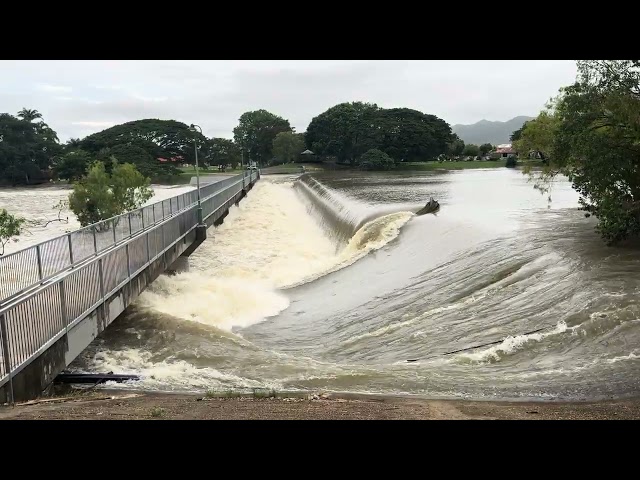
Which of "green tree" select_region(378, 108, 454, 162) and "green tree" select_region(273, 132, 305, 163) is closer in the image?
"green tree" select_region(378, 108, 454, 162)

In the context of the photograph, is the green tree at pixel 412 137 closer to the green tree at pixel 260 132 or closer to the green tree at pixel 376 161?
the green tree at pixel 376 161

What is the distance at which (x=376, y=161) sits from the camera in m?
83.2

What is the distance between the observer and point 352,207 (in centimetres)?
2750

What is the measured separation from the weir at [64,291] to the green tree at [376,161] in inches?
2731

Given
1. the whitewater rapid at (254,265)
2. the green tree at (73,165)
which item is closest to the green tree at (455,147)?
the green tree at (73,165)

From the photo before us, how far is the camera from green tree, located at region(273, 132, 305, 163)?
113m

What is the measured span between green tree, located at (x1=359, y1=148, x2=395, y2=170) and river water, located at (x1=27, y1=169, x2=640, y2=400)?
63470 millimetres

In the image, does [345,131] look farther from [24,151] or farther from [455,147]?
[24,151]

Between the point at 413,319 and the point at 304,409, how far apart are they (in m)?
6.01

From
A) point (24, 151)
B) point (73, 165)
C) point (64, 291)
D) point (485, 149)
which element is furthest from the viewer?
point (485, 149)

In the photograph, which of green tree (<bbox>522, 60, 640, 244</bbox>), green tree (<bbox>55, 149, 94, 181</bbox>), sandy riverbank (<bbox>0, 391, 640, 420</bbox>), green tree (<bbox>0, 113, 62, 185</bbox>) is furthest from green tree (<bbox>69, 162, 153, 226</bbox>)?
green tree (<bbox>0, 113, 62, 185</bbox>)

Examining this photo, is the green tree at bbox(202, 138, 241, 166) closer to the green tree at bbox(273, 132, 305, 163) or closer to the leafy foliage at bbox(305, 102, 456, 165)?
the green tree at bbox(273, 132, 305, 163)

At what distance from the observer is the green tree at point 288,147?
113 metres

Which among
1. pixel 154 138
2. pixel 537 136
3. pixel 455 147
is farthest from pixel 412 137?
pixel 537 136
